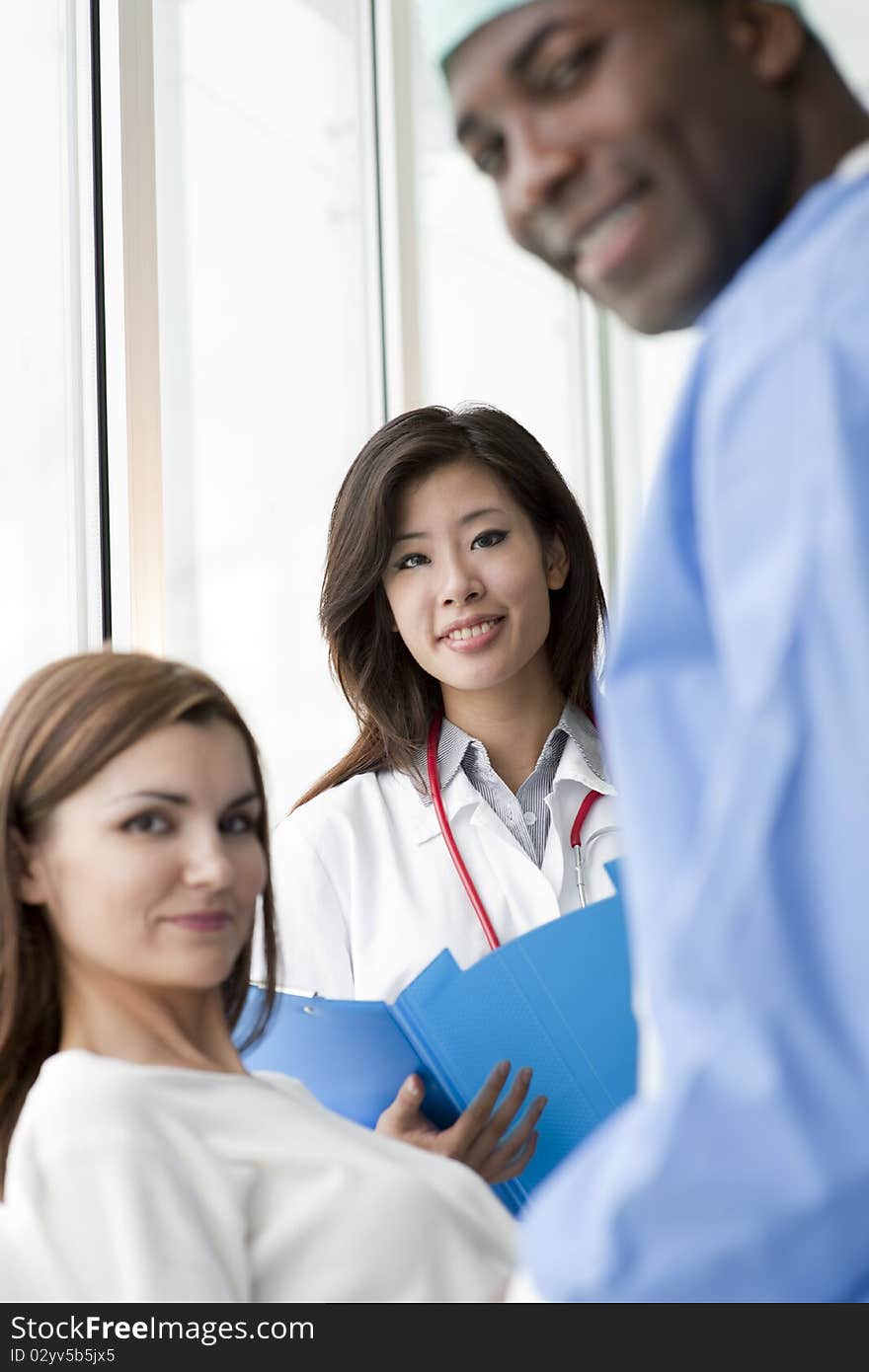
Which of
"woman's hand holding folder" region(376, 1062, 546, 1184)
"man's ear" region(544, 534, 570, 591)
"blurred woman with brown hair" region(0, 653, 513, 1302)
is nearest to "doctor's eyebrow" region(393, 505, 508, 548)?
"man's ear" region(544, 534, 570, 591)

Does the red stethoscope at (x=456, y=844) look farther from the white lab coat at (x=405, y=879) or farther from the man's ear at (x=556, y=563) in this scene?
the man's ear at (x=556, y=563)

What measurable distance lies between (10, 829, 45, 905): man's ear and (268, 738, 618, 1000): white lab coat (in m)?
0.61

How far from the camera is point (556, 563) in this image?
79.4 inches

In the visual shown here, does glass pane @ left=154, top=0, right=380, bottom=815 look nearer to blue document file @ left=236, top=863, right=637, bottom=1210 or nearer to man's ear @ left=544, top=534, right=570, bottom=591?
man's ear @ left=544, top=534, right=570, bottom=591

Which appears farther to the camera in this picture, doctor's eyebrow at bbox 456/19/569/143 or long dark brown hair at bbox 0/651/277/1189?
long dark brown hair at bbox 0/651/277/1189

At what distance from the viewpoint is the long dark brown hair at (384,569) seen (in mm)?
1904

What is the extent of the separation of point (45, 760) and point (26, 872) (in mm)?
92

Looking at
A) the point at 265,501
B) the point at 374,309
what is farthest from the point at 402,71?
the point at 265,501

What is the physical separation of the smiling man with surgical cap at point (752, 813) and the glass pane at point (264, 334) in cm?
188

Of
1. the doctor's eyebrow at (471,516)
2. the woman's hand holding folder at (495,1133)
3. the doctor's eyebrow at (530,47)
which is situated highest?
the doctor's eyebrow at (471,516)

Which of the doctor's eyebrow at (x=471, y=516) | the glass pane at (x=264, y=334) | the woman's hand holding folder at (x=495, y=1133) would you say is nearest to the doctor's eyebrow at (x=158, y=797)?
the woman's hand holding folder at (x=495, y=1133)

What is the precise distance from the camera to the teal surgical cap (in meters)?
0.63

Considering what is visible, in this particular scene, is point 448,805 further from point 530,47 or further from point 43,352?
point 530,47
